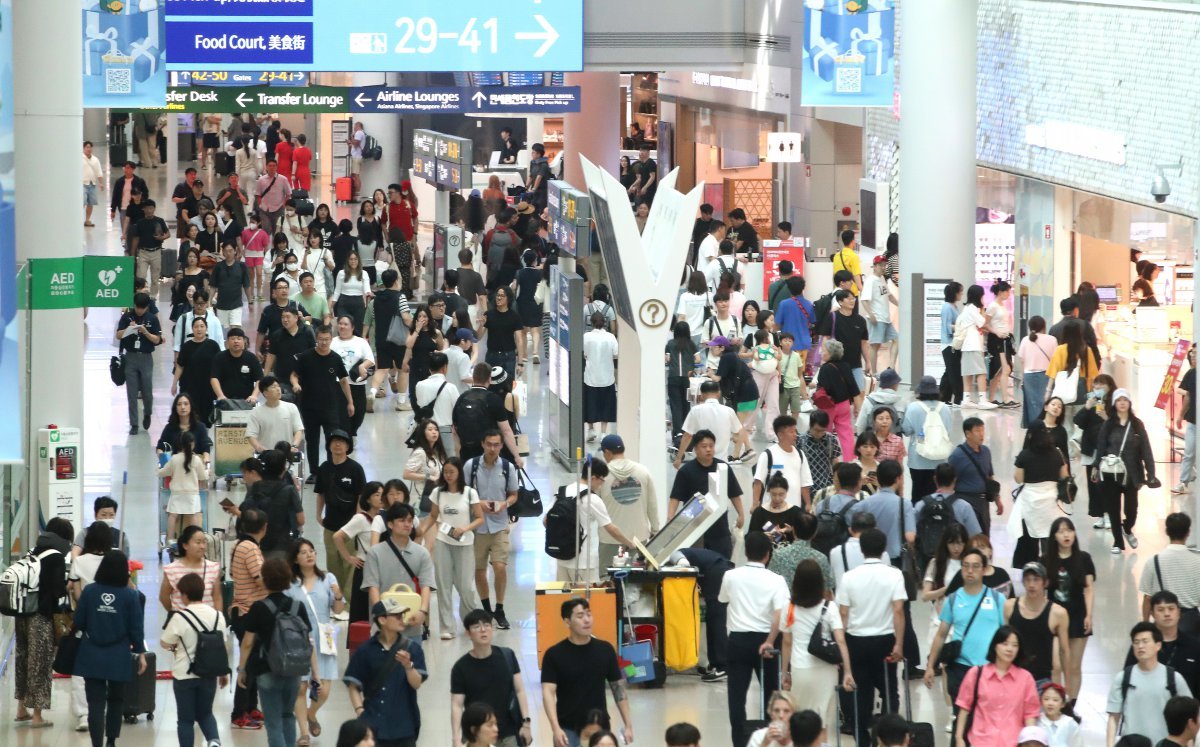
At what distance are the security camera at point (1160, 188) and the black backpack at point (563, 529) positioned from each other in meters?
8.01

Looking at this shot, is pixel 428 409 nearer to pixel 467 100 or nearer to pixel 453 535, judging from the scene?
pixel 453 535

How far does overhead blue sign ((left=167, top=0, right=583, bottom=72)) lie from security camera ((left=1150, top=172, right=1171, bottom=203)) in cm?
847

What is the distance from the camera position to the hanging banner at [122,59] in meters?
19.9

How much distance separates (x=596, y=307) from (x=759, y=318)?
1638mm

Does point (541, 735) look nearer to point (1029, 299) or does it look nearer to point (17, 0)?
point (17, 0)

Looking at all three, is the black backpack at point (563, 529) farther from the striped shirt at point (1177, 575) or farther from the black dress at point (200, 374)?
the black dress at point (200, 374)

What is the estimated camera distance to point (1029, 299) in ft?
75.6

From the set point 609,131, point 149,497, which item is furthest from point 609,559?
point 609,131

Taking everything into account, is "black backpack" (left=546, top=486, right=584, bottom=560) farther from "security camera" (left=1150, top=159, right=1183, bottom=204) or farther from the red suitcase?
"security camera" (left=1150, top=159, right=1183, bottom=204)

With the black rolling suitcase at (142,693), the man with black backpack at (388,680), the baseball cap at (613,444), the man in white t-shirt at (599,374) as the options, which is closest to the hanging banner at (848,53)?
the man in white t-shirt at (599,374)

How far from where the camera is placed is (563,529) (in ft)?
40.4

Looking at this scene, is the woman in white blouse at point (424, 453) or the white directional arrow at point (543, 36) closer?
the woman in white blouse at point (424, 453)

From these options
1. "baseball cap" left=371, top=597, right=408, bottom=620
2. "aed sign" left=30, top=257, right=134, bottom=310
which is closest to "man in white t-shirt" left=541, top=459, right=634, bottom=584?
"baseball cap" left=371, top=597, right=408, bottom=620

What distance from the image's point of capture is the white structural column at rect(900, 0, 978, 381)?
21.0 metres
